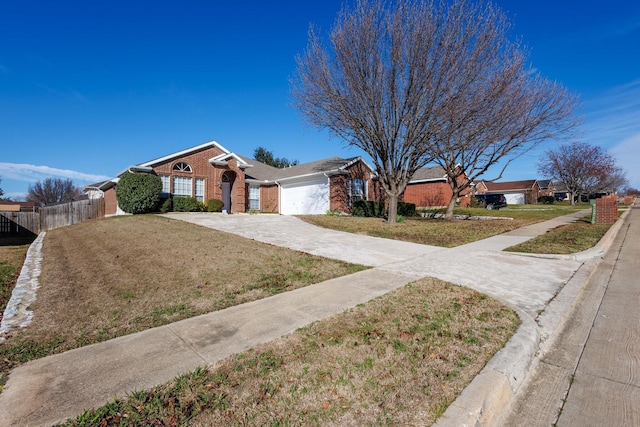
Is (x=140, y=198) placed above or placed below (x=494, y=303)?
above

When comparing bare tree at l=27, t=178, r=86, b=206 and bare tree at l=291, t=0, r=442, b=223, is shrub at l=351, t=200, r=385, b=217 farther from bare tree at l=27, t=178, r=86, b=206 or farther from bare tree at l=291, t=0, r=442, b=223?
bare tree at l=27, t=178, r=86, b=206

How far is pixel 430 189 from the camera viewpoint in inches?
1318

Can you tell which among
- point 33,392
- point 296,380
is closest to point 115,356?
point 33,392

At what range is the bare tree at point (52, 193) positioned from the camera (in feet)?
198

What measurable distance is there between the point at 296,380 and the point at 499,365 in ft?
6.11

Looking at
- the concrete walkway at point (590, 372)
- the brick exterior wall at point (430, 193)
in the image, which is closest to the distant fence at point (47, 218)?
the concrete walkway at point (590, 372)

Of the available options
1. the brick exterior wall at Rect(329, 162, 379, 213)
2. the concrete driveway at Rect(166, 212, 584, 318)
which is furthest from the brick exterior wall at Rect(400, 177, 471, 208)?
the concrete driveway at Rect(166, 212, 584, 318)

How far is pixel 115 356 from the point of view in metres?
3.01

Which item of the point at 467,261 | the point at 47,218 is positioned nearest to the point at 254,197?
the point at 47,218

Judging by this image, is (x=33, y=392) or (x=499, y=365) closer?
(x=33, y=392)

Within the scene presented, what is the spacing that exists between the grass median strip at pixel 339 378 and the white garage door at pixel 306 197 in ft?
60.4

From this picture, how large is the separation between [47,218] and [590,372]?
83.0 ft

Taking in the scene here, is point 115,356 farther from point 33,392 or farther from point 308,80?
point 308,80

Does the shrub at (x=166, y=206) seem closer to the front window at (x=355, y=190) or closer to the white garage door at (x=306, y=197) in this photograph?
the white garage door at (x=306, y=197)
